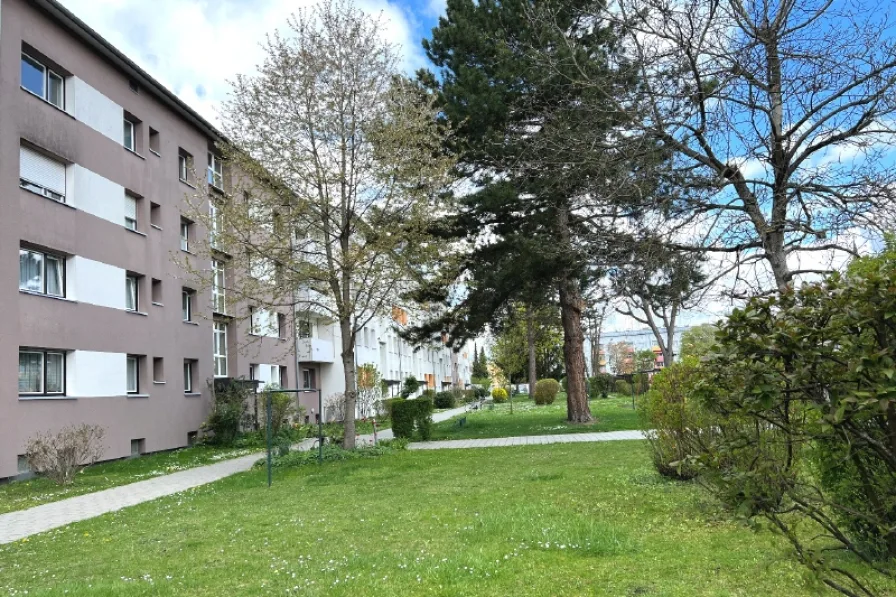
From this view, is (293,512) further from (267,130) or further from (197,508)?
(267,130)

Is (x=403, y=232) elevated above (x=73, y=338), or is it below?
above

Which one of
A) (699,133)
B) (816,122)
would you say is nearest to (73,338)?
(699,133)

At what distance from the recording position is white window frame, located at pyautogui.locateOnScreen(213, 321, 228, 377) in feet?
93.0

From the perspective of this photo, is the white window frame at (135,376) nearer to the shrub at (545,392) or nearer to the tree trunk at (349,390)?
the tree trunk at (349,390)

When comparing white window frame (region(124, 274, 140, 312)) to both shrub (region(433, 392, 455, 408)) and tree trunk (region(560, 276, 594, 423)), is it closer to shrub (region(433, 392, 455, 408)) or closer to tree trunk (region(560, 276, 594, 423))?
tree trunk (region(560, 276, 594, 423))

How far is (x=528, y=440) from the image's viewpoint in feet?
62.6

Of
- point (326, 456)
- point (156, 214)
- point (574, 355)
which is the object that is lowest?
point (326, 456)

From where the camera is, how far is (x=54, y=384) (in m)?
18.2

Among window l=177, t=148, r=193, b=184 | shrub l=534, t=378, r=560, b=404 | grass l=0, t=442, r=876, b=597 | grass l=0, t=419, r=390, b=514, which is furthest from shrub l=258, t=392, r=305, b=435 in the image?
shrub l=534, t=378, r=560, b=404

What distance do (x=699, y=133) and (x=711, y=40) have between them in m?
1.05

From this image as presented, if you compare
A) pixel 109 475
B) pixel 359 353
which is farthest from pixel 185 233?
pixel 359 353

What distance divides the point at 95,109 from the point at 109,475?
10.9 m

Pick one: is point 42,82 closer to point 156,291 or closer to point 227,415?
point 156,291

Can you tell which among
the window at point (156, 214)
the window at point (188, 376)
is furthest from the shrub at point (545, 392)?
the window at point (156, 214)
